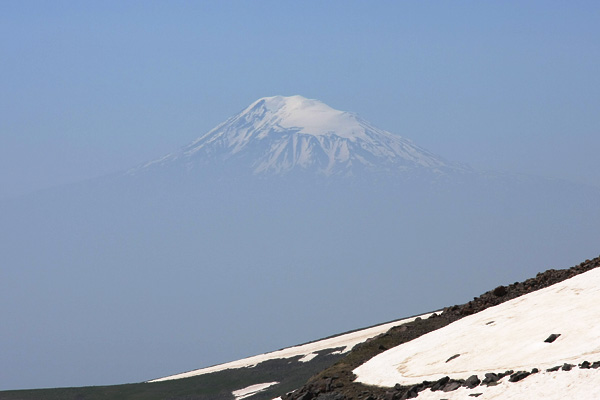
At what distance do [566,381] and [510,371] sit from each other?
2.52 meters

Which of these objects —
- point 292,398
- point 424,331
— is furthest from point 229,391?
point 292,398

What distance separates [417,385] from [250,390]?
41.8 meters

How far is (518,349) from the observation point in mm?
27438

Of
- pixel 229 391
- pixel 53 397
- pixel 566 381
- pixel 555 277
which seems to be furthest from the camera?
pixel 53 397

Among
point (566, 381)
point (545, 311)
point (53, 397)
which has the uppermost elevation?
point (53, 397)

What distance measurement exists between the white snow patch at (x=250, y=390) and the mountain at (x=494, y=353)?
25.6 meters

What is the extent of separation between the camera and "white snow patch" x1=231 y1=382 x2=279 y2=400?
63991mm

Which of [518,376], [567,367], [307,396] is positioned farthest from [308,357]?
[567,367]

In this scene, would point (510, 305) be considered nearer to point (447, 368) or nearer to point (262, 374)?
point (447, 368)

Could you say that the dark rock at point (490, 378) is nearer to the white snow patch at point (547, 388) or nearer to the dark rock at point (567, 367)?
the white snow patch at point (547, 388)

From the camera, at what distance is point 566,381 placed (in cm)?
2239

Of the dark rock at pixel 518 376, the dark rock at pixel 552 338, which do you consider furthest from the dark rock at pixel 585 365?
the dark rock at pixel 552 338

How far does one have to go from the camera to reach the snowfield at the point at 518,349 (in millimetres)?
22984

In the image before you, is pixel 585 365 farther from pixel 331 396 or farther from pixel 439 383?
pixel 331 396
